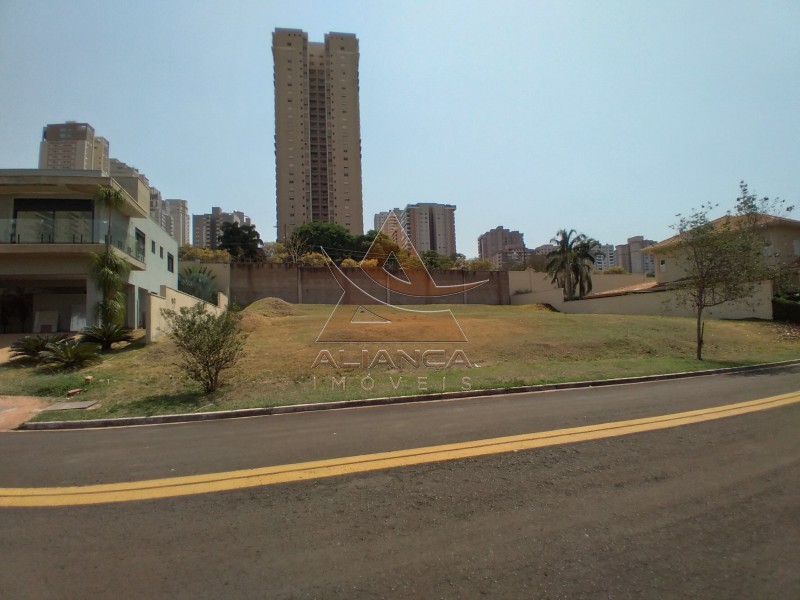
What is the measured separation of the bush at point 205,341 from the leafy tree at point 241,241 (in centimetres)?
5164

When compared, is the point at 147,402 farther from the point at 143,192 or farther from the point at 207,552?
the point at 143,192

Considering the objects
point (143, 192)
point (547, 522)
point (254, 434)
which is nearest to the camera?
point (547, 522)

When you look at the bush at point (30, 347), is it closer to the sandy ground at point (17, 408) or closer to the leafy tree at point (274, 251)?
the sandy ground at point (17, 408)

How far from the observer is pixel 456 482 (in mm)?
4336

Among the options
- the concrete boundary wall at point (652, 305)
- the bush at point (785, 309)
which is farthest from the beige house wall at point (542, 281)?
the bush at point (785, 309)

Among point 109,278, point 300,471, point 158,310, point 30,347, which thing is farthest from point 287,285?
point 300,471

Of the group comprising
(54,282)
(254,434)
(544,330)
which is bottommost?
(254,434)

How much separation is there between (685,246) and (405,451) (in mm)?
18326

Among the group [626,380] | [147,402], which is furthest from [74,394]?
[626,380]

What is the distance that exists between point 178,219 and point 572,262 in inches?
3292

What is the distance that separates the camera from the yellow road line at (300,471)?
4230 mm

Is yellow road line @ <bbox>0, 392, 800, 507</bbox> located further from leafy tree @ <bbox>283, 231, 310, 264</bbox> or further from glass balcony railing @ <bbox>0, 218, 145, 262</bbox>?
leafy tree @ <bbox>283, 231, 310, 264</bbox>

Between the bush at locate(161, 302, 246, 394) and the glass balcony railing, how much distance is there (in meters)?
12.0

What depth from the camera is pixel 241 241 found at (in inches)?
2436
